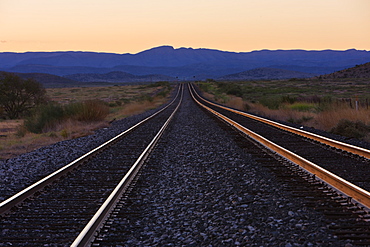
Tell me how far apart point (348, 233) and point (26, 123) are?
22.8m

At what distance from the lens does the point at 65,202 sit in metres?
6.30

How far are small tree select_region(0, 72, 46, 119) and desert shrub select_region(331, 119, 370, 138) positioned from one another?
29662 mm

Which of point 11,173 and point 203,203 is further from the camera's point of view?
point 11,173

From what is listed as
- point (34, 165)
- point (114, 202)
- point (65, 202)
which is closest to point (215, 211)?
point (114, 202)

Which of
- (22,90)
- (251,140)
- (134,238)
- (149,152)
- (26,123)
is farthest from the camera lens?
(22,90)

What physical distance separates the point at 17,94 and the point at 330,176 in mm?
35322

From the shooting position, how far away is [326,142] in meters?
11.0

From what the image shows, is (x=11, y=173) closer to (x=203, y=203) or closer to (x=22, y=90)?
(x=203, y=203)

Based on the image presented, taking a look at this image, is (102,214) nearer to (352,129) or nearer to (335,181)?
(335,181)

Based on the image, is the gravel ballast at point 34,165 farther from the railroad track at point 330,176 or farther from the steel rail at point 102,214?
the railroad track at point 330,176

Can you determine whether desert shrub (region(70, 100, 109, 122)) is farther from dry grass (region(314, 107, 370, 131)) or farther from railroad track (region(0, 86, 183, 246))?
railroad track (region(0, 86, 183, 246))

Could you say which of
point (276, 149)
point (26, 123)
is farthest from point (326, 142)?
point (26, 123)

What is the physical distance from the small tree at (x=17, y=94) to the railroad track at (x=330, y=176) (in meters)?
29.5

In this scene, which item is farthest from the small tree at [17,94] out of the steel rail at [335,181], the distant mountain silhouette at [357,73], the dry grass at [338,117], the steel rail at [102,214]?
the distant mountain silhouette at [357,73]
